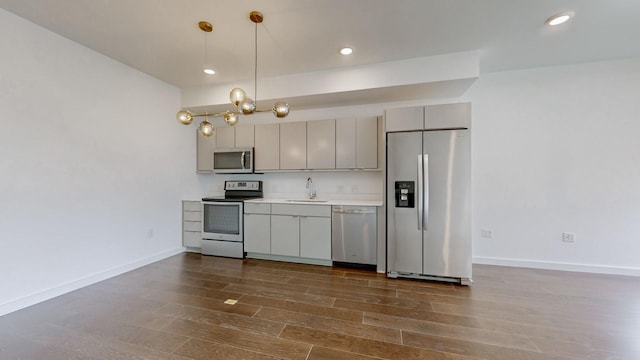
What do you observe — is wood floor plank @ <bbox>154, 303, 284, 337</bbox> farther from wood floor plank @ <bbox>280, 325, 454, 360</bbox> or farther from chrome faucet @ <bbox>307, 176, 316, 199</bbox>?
chrome faucet @ <bbox>307, 176, 316, 199</bbox>

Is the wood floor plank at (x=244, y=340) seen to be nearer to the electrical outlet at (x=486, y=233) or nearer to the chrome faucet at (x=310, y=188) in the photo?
the chrome faucet at (x=310, y=188)

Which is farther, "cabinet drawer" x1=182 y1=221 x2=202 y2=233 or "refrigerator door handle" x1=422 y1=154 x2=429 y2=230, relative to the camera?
"cabinet drawer" x1=182 y1=221 x2=202 y2=233

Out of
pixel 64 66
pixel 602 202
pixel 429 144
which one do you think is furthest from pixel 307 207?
pixel 602 202

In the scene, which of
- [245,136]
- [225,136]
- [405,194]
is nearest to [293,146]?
[245,136]

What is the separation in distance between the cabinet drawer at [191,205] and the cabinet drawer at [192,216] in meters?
0.05

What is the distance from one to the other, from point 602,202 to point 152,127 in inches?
252

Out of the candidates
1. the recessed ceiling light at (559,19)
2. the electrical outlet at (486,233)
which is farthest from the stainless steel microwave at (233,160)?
the recessed ceiling light at (559,19)

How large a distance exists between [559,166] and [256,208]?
14.3 feet

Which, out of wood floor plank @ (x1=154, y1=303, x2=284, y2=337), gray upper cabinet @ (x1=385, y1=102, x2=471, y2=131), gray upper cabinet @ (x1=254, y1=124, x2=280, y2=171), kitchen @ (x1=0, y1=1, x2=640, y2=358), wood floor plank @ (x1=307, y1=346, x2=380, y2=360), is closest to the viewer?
wood floor plank @ (x1=307, y1=346, x2=380, y2=360)

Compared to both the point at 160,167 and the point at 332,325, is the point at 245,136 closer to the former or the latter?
the point at 160,167

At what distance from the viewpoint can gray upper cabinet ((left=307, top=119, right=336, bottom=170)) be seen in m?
3.79

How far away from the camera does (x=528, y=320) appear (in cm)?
211

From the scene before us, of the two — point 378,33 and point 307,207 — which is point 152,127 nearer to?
point 307,207

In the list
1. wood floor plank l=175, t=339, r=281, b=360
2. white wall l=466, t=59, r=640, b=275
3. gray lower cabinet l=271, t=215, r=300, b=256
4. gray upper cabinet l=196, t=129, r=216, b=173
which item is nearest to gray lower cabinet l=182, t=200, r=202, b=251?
gray upper cabinet l=196, t=129, r=216, b=173
